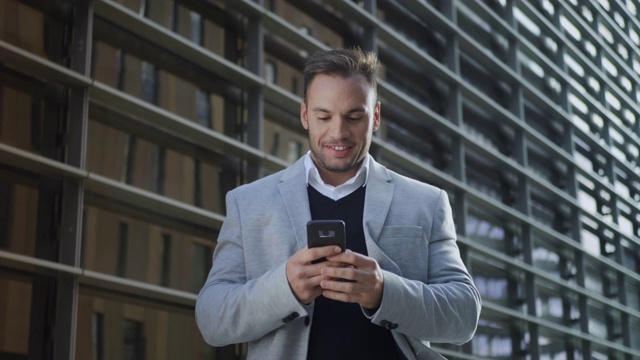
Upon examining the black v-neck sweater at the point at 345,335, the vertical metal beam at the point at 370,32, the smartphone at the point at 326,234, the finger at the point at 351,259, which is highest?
the vertical metal beam at the point at 370,32

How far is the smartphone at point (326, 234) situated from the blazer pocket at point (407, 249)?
1.06ft

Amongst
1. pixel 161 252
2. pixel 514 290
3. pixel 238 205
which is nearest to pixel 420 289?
pixel 238 205

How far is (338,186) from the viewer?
3.07m

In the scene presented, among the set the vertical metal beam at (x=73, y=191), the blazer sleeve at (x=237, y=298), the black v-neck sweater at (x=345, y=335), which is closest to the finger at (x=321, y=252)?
the blazer sleeve at (x=237, y=298)

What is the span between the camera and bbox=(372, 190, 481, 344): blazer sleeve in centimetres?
271

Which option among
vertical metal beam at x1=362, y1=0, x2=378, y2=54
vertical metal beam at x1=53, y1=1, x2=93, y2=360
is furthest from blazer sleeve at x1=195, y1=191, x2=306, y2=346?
vertical metal beam at x1=362, y1=0, x2=378, y2=54

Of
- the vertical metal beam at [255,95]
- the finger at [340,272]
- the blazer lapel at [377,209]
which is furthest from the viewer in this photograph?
the vertical metal beam at [255,95]

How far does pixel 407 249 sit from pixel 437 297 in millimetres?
205

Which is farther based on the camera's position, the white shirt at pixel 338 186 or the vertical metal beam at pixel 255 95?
the vertical metal beam at pixel 255 95

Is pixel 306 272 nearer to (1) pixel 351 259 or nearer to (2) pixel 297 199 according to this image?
(1) pixel 351 259

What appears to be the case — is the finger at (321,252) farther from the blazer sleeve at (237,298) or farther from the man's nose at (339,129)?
the man's nose at (339,129)

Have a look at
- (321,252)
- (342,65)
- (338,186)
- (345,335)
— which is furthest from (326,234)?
(342,65)

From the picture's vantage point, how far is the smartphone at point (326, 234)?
2.65 meters

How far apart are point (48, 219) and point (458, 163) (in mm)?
7101
